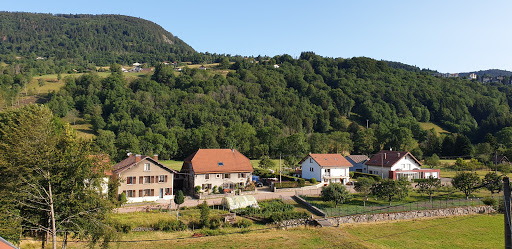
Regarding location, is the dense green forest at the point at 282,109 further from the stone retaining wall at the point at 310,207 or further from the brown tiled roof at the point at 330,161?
the stone retaining wall at the point at 310,207

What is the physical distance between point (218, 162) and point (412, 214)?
25308 millimetres

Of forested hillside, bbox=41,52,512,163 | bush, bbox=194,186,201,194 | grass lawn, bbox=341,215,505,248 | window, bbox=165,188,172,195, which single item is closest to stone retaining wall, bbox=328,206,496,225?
grass lawn, bbox=341,215,505,248

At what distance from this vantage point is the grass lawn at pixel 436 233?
29.2 m

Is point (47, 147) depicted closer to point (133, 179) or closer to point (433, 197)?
point (133, 179)

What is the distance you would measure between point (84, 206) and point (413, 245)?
83.4 ft

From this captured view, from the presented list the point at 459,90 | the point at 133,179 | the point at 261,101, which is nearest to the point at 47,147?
the point at 133,179

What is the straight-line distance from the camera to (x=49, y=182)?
1803cm

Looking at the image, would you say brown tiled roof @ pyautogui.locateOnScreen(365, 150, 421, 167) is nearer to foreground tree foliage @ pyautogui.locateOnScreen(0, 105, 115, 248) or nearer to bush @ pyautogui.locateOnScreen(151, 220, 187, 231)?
bush @ pyautogui.locateOnScreen(151, 220, 187, 231)

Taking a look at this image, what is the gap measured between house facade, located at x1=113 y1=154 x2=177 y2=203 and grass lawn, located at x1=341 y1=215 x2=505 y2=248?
22344 millimetres

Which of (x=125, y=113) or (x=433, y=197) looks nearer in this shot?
(x=433, y=197)

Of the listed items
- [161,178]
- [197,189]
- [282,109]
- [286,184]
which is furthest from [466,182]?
[282,109]

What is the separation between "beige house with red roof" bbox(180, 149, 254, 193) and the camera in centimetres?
4619

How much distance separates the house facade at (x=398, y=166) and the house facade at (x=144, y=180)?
119 feet

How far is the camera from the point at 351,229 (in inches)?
1328
